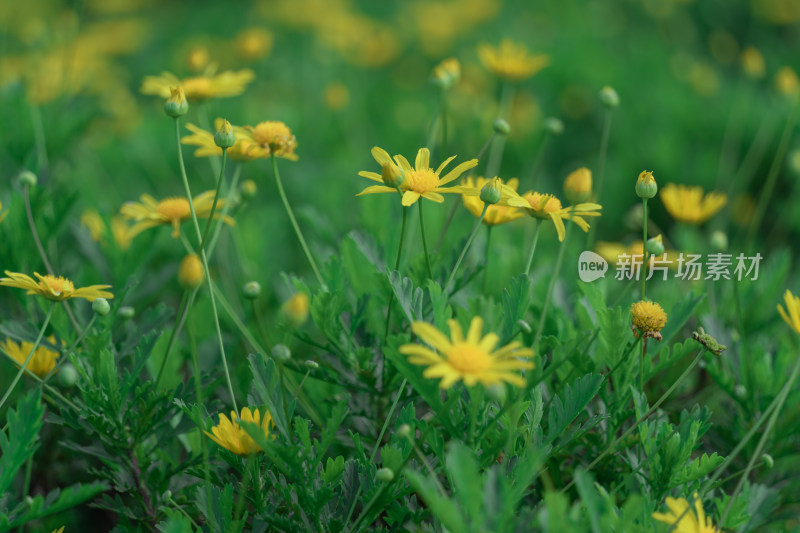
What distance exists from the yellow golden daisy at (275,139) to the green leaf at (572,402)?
1.76ft

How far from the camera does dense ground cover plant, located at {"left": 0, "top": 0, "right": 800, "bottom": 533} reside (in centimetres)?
95

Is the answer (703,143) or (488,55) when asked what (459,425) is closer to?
(488,55)

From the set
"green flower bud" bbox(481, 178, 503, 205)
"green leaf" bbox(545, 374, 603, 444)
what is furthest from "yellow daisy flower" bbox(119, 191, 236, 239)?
"green leaf" bbox(545, 374, 603, 444)

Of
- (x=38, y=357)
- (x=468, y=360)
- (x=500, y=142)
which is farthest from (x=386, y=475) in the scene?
(x=500, y=142)

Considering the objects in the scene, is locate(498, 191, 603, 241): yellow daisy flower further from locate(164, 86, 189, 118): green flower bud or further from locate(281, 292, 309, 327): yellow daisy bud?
locate(164, 86, 189, 118): green flower bud

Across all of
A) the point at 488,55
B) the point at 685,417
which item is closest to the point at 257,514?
the point at 685,417

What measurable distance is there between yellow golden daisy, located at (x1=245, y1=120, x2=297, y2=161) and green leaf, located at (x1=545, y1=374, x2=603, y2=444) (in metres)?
0.54

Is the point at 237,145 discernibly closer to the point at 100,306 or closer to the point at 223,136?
the point at 223,136

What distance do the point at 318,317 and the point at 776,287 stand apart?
39.5 inches

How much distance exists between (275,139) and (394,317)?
341 mm

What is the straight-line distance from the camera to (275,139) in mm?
1161

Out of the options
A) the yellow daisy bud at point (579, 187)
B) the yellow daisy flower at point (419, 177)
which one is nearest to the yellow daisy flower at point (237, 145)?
the yellow daisy flower at point (419, 177)

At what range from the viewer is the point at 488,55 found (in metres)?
1.77

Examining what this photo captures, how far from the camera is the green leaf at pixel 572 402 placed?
0.98m
